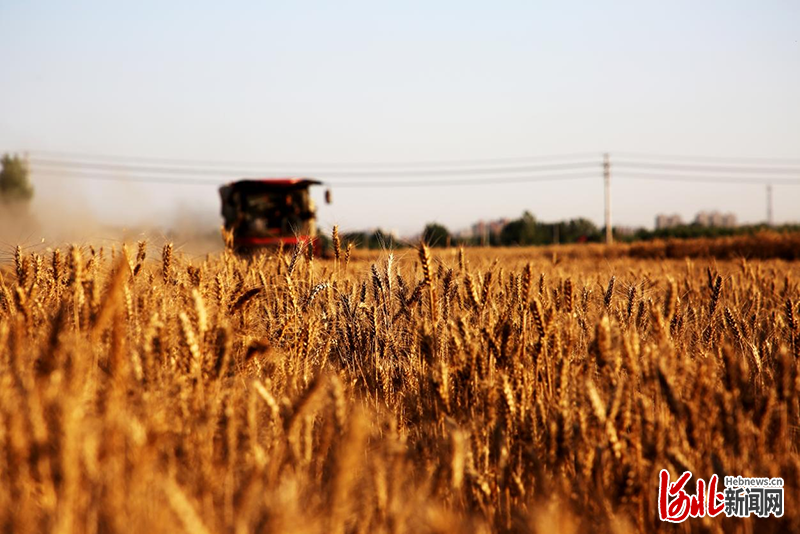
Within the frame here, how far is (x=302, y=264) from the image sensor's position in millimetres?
4461

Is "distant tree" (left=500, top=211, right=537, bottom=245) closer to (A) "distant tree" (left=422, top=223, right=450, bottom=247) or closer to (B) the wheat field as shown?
(A) "distant tree" (left=422, top=223, right=450, bottom=247)

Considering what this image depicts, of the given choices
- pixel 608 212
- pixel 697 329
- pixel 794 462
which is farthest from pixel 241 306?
pixel 608 212

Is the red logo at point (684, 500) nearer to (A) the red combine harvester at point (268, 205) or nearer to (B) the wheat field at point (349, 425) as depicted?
(B) the wheat field at point (349, 425)

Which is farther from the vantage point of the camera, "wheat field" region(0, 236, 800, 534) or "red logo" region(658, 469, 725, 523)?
"red logo" region(658, 469, 725, 523)

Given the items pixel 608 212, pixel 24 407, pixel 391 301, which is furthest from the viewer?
pixel 608 212

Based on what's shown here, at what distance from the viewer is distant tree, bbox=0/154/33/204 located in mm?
59312

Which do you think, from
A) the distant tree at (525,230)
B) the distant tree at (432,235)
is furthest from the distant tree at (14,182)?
the distant tree at (432,235)

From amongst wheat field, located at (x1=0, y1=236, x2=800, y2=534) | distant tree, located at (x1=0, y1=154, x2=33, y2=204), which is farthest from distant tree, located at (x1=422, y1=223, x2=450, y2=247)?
distant tree, located at (x1=0, y1=154, x2=33, y2=204)

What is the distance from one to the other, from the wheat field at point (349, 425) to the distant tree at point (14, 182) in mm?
64047

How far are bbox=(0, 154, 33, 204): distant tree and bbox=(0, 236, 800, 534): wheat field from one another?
6405cm

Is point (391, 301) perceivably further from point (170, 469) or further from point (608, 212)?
point (608, 212)

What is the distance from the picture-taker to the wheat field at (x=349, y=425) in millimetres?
1274

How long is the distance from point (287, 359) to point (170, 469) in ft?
5.44

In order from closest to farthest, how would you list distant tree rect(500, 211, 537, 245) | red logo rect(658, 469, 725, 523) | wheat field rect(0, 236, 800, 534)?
wheat field rect(0, 236, 800, 534) → red logo rect(658, 469, 725, 523) → distant tree rect(500, 211, 537, 245)
